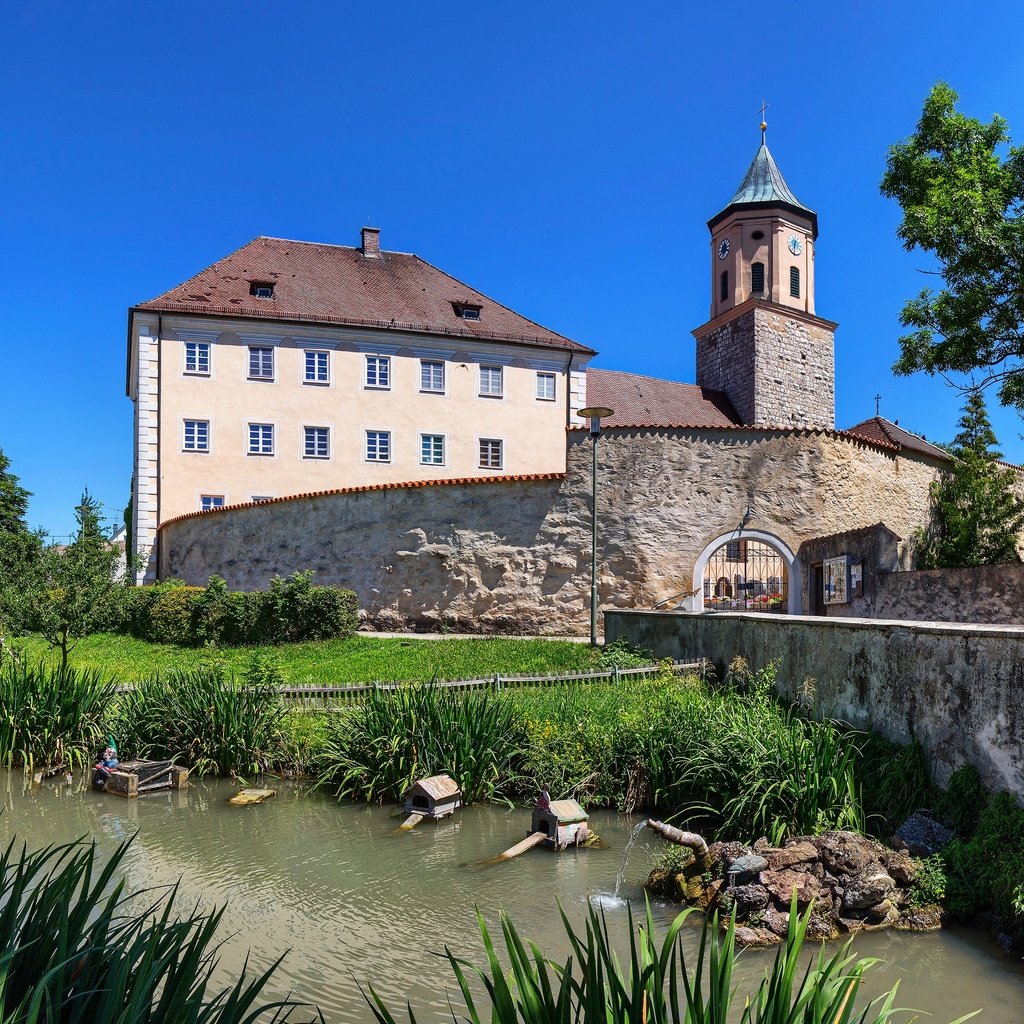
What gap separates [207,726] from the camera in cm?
1048

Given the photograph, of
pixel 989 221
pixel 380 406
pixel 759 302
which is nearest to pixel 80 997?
pixel 989 221

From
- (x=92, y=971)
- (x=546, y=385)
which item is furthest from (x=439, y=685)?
(x=546, y=385)

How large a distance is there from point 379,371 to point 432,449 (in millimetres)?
3241

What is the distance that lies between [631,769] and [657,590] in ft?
35.3

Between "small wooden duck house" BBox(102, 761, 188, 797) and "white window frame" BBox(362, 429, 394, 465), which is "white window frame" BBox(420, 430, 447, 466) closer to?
"white window frame" BBox(362, 429, 394, 465)

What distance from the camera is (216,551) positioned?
23406 mm

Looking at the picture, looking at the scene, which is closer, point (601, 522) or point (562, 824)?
point (562, 824)

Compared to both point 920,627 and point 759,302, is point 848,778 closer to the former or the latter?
point 920,627

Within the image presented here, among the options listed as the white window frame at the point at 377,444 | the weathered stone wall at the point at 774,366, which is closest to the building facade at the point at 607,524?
the white window frame at the point at 377,444

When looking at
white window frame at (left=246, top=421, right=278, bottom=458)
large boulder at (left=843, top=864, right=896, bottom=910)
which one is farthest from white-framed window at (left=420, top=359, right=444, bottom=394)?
large boulder at (left=843, top=864, right=896, bottom=910)

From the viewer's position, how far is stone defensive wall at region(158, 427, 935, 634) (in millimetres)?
19828

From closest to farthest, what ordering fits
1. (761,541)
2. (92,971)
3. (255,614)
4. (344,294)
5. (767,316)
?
(92,971) → (255,614) → (761,541) → (344,294) → (767,316)

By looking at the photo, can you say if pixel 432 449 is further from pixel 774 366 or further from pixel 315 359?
pixel 774 366

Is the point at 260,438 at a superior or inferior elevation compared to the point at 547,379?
inferior
